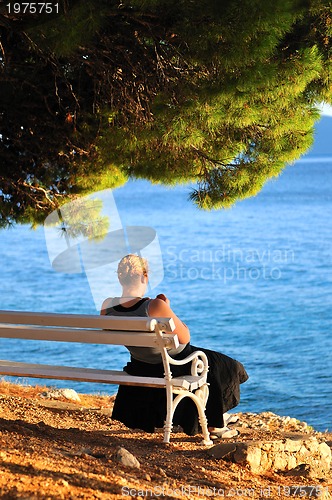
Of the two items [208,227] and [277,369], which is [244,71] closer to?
[277,369]

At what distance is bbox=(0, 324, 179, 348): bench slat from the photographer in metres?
4.73

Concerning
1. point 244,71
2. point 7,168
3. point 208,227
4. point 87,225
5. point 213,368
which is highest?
point 244,71

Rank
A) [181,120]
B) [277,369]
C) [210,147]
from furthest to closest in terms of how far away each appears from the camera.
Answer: [277,369]
[210,147]
[181,120]

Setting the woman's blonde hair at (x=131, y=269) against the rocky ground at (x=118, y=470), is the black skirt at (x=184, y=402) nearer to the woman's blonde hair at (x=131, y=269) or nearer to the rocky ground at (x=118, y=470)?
the rocky ground at (x=118, y=470)

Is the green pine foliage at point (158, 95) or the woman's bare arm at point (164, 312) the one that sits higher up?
the green pine foliage at point (158, 95)

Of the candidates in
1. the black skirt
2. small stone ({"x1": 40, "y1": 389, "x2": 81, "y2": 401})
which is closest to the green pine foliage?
the black skirt

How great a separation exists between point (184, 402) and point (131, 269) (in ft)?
3.12

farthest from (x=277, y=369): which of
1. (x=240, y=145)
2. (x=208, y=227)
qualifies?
(x=208, y=227)

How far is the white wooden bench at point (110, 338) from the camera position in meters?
4.70

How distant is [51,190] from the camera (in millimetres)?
8602

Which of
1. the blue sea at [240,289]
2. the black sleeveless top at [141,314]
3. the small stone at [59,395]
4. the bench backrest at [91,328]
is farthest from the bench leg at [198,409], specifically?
the small stone at [59,395]

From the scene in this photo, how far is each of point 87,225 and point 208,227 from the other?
40.1m

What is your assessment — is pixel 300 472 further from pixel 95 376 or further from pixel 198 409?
pixel 95 376

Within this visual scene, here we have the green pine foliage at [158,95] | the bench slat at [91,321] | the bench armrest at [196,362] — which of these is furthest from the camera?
the green pine foliage at [158,95]
